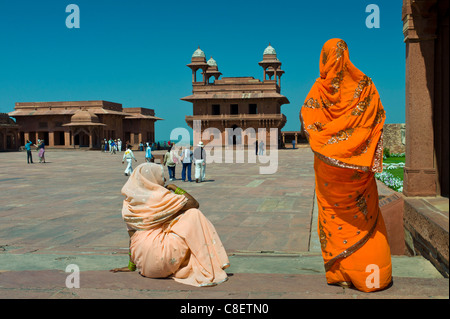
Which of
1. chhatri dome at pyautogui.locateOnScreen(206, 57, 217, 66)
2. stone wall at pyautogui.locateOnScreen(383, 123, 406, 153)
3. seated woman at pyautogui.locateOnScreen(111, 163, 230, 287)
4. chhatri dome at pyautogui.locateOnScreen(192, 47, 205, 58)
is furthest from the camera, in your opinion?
chhatri dome at pyautogui.locateOnScreen(206, 57, 217, 66)

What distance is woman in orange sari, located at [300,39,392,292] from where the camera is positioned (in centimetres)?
300

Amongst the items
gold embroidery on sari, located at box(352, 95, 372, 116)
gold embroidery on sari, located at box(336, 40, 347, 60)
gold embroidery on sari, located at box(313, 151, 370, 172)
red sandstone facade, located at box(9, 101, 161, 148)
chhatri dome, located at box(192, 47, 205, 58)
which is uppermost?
chhatri dome, located at box(192, 47, 205, 58)

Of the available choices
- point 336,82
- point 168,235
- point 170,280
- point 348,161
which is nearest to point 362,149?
point 348,161

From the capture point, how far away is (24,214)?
23.3 feet

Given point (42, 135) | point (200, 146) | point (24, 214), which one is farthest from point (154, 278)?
point (42, 135)

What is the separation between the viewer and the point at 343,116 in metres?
3.03

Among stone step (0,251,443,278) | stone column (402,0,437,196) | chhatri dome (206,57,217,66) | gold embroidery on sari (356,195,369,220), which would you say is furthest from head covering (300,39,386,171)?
chhatri dome (206,57,217,66)

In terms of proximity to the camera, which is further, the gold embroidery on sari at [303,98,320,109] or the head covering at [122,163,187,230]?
the head covering at [122,163,187,230]

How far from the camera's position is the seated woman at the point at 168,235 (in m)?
3.45

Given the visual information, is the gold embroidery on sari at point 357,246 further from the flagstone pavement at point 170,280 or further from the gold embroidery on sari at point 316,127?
the gold embroidery on sari at point 316,127

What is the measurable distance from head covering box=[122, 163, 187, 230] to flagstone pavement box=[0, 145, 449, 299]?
0.48 metres

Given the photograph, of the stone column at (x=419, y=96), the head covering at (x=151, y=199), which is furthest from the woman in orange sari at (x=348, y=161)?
the stone column at (x=419, y=96)

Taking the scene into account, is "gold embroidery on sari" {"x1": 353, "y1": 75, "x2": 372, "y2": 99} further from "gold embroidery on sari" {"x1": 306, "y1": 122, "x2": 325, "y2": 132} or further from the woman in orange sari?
"gold embroidery on sari" {"x1": 306, "y1": 122, "x2": 325, "y2": 132}
